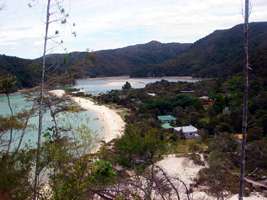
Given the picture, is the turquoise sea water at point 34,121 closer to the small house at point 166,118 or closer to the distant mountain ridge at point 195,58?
the distant mountain ridge at point 195,58

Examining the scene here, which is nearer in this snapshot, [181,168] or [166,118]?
Answer: [181,168]

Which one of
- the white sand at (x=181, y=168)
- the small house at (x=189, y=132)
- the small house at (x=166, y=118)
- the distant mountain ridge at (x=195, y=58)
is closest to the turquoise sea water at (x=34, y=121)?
the white sand at (x=181, y=168)

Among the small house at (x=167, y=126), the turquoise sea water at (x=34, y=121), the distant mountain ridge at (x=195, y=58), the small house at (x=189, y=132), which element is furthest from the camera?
the distant mountain ridge at (x=195, y=58)

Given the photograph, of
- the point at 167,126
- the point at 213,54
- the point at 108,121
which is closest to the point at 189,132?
the point at 167,126

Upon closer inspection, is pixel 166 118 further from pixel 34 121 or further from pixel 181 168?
pixel 34 121

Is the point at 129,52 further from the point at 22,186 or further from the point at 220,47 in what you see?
the point at 22,186

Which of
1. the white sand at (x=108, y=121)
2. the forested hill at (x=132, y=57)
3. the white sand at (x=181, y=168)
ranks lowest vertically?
the white sand at (x=108, y=121)

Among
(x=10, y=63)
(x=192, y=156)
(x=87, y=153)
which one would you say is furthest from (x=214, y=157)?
(x=10, y=63)

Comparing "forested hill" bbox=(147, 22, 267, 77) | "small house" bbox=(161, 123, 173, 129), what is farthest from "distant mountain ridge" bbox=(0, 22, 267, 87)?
"small house" bbox=(161, 123, 173, 129)

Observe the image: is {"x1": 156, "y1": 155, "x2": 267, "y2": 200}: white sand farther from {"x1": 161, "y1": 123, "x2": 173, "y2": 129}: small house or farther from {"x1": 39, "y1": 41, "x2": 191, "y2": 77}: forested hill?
{"x1": 39, "y1": 41, "x2": 191, "y2": 77}: forested hill

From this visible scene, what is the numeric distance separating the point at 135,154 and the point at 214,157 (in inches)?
148

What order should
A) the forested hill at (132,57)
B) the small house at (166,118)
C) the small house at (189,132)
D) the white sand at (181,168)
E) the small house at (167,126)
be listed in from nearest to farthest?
the white sand at (181,168)
the small house at (189,132)
the small house at (167,126)
the small house at (166,118)
the forested hill at (132,57)

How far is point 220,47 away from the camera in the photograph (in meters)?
86.5

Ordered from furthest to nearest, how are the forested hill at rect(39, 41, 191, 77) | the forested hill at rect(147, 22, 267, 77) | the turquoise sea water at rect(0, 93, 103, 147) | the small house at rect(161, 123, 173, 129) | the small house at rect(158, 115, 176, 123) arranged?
the forested hill at rect(39, 41, 191, 77) < the forested hill at rect(147, 22, 267, 77) < the small house at rect(158, 115, 176, 123) < the small house at rect(161, 123, 173, 129) < the turquoise sea water at rect(0, 93, 103, 147)
